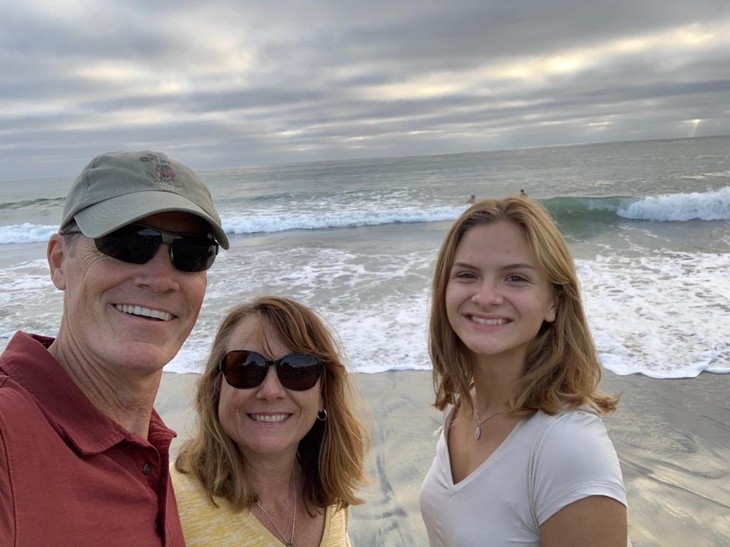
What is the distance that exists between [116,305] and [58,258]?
27 cm

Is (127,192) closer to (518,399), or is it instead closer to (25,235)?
(518,399)

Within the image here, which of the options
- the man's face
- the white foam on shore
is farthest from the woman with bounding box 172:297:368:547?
the white foam on shore

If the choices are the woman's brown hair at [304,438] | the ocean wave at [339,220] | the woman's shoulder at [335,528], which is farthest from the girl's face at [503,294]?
the ocean wave at [339,220]

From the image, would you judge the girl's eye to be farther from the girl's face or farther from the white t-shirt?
the white t-shirt

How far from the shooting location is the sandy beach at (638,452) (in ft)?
12.4

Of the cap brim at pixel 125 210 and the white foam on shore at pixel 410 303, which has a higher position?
the cap brim at pixel 125 210

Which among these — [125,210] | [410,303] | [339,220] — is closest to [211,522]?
[125,210]

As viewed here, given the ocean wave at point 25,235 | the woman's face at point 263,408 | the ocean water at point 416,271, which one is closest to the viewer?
the woman's face at point 263,408

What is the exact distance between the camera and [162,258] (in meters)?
1.71

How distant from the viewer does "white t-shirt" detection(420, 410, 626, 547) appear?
172cm

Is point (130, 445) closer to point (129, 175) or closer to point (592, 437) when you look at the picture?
point (129, 175)

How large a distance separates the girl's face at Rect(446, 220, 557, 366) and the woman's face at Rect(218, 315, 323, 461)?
833 mm

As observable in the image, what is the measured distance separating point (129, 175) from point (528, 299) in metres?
1.63

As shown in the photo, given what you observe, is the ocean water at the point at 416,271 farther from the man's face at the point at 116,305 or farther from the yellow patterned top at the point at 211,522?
the man's face at the point at 116,305
